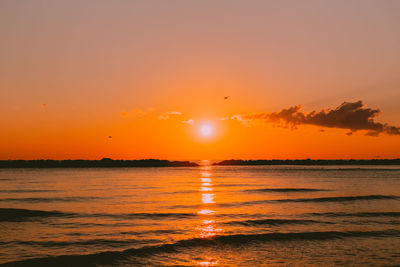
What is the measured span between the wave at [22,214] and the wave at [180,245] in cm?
1366

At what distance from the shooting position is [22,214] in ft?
103

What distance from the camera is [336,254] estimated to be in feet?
60.2

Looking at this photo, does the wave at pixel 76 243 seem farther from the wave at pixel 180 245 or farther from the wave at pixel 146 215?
the wave at pixel 146 215

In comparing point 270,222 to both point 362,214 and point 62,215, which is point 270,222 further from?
point 62,215

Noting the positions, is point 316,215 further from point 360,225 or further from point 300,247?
point 300,247

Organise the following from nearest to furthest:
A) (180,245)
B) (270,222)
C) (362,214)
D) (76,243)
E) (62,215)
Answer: (180,245) < (76,243) < (270,222) < (62,215) < (362,214)

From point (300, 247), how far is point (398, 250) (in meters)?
5.08

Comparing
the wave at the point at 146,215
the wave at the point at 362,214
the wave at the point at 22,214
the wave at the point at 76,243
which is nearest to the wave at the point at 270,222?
the wave at the point at 362,214

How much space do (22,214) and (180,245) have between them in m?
18.5

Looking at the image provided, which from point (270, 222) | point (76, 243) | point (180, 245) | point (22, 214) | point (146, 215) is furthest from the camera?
point (22, 214)

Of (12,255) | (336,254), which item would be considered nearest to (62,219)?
(12,255)

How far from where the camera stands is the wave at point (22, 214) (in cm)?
2917

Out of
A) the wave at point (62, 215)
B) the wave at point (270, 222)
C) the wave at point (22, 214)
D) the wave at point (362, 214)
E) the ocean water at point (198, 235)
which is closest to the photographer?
the ocean water at point (198, 235)

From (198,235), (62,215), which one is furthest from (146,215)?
(198,235)
